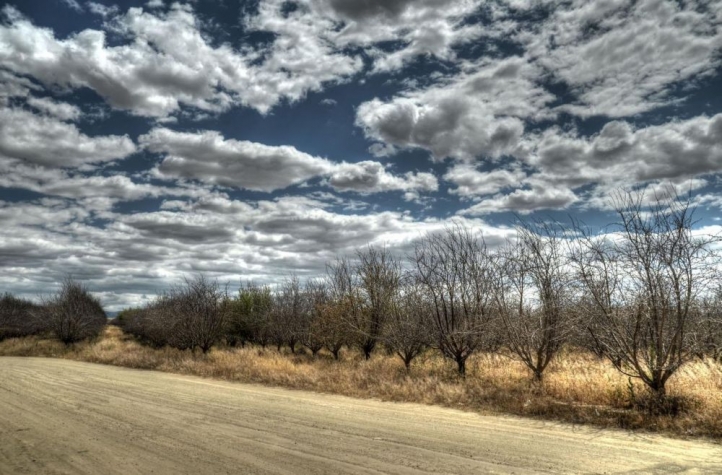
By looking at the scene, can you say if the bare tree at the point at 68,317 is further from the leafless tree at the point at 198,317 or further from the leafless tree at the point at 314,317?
the leafless tree at the point at 314,317

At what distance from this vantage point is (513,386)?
12.4m

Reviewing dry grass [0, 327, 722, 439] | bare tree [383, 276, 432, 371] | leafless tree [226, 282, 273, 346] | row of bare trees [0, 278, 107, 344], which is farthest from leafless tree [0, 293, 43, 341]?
bare tree [383, 276, 432, 371]

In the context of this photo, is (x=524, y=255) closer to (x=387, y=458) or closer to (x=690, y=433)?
(x=690, y=433)

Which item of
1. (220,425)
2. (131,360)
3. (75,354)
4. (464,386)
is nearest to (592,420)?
(464,386)

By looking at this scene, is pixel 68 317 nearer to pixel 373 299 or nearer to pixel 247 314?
pixel 247 314

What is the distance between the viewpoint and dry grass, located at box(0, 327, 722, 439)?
30.5 ft

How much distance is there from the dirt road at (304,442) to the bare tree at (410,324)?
209 inches

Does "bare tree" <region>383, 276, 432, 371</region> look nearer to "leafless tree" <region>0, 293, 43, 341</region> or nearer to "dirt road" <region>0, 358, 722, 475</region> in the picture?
"dirt road" <region>0, 358, 722, 475</region>

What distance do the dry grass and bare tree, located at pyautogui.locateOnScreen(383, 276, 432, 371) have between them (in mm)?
788

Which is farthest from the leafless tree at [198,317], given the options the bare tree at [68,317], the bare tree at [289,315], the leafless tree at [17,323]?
the leafless tree at [17,323]

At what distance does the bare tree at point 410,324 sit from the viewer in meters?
17.2

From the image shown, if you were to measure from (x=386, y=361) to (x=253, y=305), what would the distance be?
2175cm

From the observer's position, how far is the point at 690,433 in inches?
331

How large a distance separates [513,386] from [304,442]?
22.4 ft
